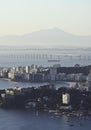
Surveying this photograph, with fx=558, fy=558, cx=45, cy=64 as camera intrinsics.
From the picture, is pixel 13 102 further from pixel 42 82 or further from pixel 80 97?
pixel 42 82

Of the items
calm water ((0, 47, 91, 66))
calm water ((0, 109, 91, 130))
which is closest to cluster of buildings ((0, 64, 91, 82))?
calm water ((0, 109, 91, 130))

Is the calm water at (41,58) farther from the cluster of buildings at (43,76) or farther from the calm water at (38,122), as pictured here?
the calm water at (38,122)

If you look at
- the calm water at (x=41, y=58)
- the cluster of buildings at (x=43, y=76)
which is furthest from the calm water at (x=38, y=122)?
the calm water at (x=41, y=58)

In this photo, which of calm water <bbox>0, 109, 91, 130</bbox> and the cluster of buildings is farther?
the cluster of buildings

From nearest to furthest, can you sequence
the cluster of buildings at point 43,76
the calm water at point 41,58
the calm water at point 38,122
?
the calm water at point 38,122 → the cluster of buildings at point 43,76 → the calm water at point 41,58

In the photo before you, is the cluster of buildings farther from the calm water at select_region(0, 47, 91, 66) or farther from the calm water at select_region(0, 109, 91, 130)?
the calm water at select_region(0, 47, 91, 66)

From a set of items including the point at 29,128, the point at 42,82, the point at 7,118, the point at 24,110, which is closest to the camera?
the point at 29,128

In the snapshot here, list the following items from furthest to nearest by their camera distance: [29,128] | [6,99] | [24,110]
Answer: [6,99] < [24,110] < [29,128]

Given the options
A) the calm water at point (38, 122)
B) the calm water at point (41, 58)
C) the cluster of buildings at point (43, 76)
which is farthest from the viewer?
the calm water at point (41, 58)

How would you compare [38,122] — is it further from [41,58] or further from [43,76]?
[41,58]

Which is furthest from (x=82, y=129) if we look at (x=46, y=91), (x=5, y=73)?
(x=5, y=73)

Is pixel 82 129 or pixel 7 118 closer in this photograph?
pixel 82 129
